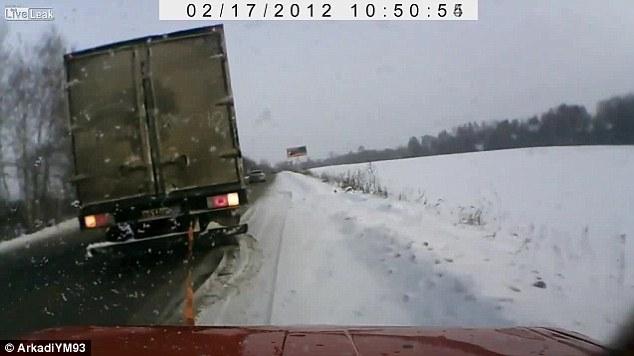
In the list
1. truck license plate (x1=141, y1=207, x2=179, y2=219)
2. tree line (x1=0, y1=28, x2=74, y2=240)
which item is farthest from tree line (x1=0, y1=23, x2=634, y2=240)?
truck license plate (x1=141, y1=207, x2=179, y2=219)

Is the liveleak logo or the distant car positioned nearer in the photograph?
the liveleak logo

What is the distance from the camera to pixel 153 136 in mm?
3740

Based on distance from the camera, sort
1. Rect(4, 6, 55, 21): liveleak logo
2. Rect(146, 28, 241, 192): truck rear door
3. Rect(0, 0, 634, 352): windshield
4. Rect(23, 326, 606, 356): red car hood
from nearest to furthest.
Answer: Rect(23, 326, 606, 356): red car hood
Rect(4, 6, 55, 21): liveleak logo
Rect(0, 0, 634, 352): windshield
Rect(146, 28, 241, 192): truck rear door

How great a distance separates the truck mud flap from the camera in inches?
149

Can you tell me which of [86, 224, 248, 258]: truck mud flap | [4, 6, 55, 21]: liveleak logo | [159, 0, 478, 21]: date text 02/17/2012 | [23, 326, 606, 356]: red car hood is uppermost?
[4, 6, 55, 21]: liveleak logo

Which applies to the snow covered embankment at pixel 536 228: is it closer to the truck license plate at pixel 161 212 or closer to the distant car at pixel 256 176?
the distant car at pixel 256 176

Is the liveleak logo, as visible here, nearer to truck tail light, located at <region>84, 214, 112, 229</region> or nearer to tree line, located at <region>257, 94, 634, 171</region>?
truck tail light, located at <region>84, 214, 112, 229</region>

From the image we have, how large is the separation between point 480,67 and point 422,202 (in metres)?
0.71

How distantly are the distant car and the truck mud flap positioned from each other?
0.78 feet

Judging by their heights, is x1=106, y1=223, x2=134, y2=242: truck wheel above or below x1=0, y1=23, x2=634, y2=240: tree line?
below

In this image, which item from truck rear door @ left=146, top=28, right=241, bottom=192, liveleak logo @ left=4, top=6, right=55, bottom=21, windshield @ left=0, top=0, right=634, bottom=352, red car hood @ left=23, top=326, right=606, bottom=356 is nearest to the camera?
red car hood @ left=23, top=326, right=606, bottom=356

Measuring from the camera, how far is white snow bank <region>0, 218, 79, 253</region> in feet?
12.1

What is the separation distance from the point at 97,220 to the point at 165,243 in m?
0.35

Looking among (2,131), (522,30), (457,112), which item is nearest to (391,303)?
(457,112)
